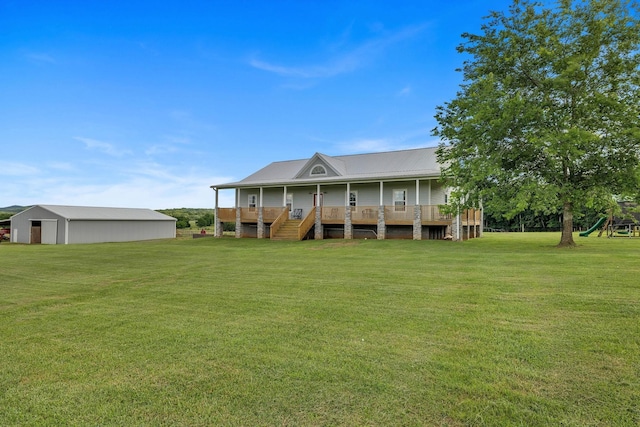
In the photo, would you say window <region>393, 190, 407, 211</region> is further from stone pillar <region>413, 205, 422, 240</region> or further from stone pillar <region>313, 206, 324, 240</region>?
stone pillar <region>313, 206, 324, 240</region>

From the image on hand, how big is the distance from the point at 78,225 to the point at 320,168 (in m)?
20.3

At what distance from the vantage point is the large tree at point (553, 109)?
46.1 feet

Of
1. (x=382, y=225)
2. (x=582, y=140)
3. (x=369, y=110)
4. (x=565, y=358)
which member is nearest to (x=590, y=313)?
(x=565, y=358)

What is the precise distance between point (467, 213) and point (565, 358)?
18.8m

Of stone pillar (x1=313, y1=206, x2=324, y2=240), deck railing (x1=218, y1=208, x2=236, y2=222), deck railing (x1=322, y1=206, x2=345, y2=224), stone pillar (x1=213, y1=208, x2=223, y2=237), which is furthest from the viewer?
stone pillar (x1=213, y1=208, x2=223, y2=237)

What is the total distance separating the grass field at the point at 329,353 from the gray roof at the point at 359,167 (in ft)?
49.9

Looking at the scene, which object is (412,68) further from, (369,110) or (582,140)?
(582,140)

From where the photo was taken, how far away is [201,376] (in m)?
3.41

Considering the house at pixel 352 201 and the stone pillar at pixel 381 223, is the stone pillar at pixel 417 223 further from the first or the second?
the stone pillar at pixel 381 223

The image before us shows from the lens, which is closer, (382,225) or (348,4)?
(348,4)

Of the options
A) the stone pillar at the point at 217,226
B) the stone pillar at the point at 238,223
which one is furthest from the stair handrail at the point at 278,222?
the stone pillar at the point at 217,226

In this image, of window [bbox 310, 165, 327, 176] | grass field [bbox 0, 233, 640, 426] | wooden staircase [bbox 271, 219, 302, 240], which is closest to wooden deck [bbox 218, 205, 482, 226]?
wooden staircase [bbox 271, 219, 302, 240]

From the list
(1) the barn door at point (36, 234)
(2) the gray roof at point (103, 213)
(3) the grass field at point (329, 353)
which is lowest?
(3) the grass field at point (329, 353)

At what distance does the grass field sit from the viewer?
2818 millimetres
